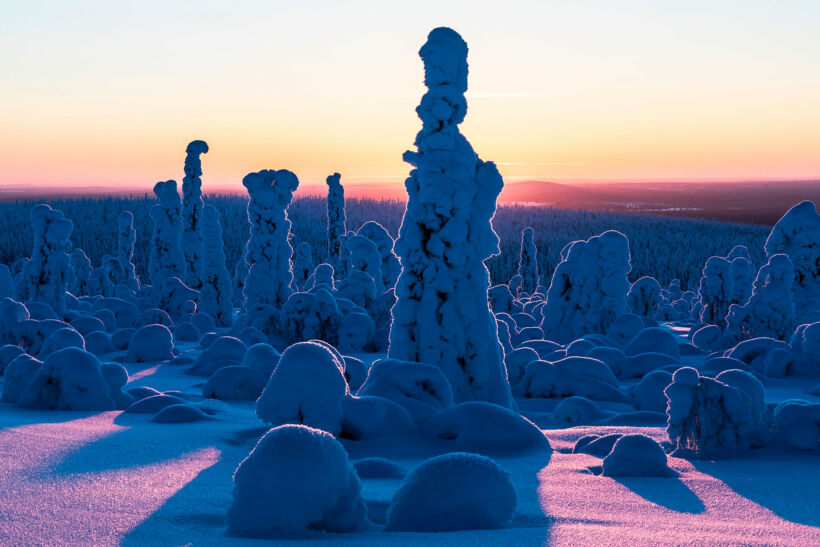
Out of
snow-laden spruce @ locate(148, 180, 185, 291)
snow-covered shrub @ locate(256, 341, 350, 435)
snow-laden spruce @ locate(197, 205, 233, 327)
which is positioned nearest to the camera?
snow-covered shrub @ locate(256, 341, 350, 435)

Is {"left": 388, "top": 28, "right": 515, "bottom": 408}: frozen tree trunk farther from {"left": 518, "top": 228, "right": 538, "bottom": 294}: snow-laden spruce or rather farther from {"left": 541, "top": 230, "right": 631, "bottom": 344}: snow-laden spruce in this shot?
{"left": 518, "top": 228, "right": 538, "bottom": 294}: snow-laden spruce

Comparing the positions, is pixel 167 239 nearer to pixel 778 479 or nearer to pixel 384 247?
pixel 384 247

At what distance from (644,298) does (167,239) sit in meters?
20.1

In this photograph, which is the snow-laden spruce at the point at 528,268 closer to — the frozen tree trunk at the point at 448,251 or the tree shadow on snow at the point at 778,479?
the frozen tree trunk at the point at 448,251

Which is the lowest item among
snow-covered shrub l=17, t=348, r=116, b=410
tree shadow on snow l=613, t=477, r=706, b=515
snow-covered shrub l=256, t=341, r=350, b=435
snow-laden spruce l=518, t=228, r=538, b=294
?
snow-laden spruce l=518, t=228, r=538, b=294

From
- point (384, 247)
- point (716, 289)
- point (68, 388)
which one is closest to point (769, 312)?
point (716, 289)

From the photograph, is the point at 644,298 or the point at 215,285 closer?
the point at 215,285

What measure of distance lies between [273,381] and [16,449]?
1.99m

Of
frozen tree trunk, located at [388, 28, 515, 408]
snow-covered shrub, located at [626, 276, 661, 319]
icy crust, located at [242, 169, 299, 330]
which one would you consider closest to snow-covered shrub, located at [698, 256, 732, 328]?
snow-covered shrub, located at [626, 276, 661, 319]

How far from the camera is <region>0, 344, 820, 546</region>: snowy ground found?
3477mm

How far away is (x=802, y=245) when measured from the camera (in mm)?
22797

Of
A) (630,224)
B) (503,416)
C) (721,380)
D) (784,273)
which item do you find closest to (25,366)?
(503,416)

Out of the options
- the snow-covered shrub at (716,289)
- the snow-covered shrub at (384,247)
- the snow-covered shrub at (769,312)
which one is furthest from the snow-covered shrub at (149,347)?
the snow-covered shrub at (716,289)

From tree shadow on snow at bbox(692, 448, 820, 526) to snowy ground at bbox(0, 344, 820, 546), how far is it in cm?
1
